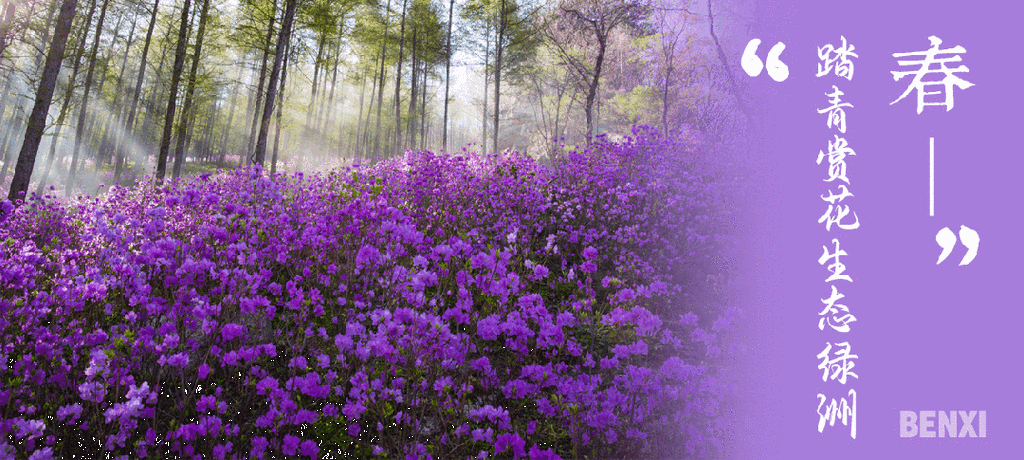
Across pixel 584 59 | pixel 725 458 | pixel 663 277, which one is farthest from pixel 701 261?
pixel 584 59

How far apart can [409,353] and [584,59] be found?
15.1 meters

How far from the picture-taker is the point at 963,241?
10.5ft

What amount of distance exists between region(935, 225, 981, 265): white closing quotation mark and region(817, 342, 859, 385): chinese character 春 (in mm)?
899

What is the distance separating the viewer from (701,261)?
6.11 meters

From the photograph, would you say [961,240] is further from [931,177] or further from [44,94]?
[44,94]

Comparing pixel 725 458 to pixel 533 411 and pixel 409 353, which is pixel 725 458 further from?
pixel 409 353

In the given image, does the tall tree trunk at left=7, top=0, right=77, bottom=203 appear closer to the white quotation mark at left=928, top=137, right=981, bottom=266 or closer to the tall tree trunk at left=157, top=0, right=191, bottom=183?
the tall tree trunk at left=157, top=0, right=191, bottom=183

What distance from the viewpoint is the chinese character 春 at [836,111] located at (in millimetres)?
3709

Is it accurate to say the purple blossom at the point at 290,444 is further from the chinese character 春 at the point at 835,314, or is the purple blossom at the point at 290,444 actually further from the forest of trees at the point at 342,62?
the forest of trees at the point at 342,62

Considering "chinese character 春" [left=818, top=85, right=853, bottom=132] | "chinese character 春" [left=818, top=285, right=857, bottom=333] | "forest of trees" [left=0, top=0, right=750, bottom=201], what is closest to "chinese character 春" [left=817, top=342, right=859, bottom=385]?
"chinese character 春" [left=818, top=285, right=857, bottom=333]

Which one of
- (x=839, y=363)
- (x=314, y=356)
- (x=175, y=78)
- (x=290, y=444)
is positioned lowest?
(x=290, y=444)

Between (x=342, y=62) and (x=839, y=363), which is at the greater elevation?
(x=342, y=62)

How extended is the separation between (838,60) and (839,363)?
8.12 feet

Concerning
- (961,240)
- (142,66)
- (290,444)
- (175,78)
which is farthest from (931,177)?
(142,66)
